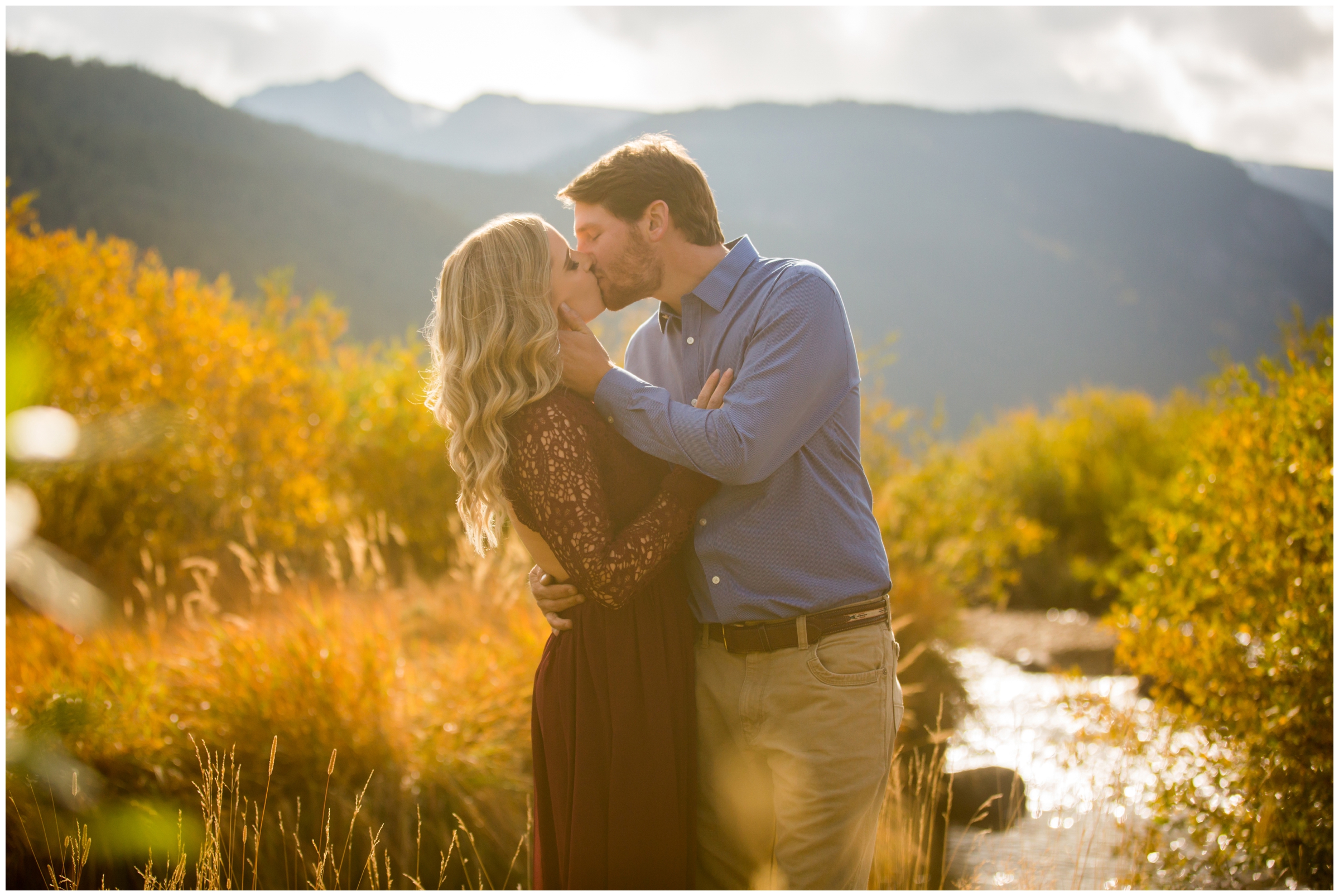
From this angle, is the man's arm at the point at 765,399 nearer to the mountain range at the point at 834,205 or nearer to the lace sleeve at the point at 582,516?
the lace sleeve at the point at 582,516

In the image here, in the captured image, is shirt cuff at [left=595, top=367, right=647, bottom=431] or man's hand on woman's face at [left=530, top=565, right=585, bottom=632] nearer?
shirt cuff at [left=595, top=367, right=647, bottom=431]

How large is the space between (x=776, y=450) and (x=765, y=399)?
0.12 meters

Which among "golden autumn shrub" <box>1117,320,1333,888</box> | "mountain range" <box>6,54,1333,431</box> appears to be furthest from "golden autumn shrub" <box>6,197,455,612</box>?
"mountain range" <box>6,54,1333,431</box>

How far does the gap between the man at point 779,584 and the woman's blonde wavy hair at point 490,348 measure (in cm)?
11

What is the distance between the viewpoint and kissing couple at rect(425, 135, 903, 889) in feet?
6.27

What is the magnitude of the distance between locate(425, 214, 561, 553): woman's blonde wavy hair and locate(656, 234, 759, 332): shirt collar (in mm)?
431

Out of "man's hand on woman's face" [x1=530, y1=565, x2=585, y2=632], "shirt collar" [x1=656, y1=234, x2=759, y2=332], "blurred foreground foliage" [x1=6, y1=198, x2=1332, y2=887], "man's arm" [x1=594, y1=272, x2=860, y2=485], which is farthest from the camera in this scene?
"blurred foreground foliage" [x1=6, y1=198, x2=1332, y2=887]

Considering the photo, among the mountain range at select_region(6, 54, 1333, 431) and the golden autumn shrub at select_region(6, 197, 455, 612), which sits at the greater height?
the mountain range at select_region(6, 54, 1333, 431)

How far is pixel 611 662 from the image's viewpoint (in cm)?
201

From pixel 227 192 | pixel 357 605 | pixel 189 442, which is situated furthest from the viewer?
pixel 227 192

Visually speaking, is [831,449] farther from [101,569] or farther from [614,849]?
[101,569]

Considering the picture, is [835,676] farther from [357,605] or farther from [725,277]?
[357,605]

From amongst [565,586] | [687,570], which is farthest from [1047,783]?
[565,586]

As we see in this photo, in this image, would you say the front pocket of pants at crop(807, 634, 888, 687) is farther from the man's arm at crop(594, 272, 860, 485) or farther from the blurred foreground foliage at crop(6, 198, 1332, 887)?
the blurred foreground foliage at crop(6, 198, 1332, 887)
